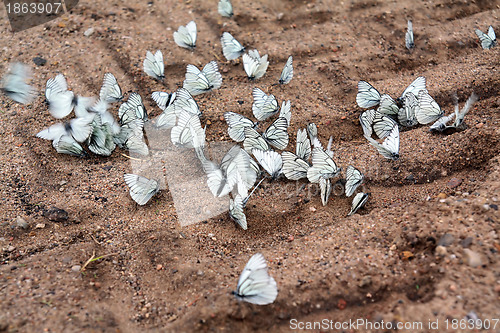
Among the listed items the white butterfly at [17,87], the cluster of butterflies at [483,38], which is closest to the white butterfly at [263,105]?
the cluster of butterflies at [483,38]

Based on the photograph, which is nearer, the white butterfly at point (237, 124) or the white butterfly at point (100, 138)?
the white butterfly at point (100, 138)

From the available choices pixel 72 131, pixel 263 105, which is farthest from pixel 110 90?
pixel 263 105

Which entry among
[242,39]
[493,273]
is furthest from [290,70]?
[493,273]

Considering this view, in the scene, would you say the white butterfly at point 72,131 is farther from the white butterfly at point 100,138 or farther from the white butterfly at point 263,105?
the white butterfly at point 263,105

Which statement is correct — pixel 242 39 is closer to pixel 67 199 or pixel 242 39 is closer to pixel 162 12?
pixel 162 12

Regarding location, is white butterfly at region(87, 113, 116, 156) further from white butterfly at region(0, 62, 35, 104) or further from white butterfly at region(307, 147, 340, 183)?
white butterfly at region(307, 147, 340, 183)

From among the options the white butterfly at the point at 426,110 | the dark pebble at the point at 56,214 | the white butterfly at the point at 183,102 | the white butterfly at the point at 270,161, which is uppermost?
the white butterfly at the point at 426,110
